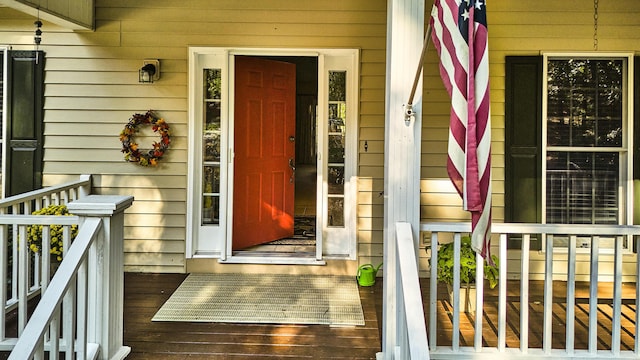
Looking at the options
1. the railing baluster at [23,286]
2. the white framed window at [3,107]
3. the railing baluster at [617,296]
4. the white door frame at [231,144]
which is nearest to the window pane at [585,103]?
the white door frame at [231,144]

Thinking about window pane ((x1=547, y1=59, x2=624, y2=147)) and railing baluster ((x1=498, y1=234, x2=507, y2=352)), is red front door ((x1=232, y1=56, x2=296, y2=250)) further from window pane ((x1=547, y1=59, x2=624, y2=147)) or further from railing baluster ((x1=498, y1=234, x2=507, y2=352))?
railing baluster ((x1=498, y1=234, x2=507, y2=352))

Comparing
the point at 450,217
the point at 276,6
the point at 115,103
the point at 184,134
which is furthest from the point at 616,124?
the point at 115,103

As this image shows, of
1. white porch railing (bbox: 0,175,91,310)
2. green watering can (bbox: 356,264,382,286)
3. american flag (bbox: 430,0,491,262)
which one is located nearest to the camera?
american flag (bbox: 430,0,491,262)

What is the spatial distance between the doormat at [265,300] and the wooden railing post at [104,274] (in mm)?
825

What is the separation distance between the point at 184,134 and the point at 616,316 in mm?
3660

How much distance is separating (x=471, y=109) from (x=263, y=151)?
3624 millimetres

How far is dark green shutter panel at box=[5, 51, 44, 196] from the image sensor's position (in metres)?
4.65

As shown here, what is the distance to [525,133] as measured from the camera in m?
4.55

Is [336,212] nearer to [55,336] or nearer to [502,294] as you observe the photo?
[502,294]

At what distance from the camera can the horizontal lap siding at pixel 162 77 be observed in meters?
4.67

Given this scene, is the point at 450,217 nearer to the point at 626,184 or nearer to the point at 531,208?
the point at 531,208

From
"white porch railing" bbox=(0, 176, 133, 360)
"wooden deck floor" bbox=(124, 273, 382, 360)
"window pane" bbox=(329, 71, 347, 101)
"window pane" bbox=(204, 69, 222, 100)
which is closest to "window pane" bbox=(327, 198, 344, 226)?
"window pane" bbox=(329, 71, 347, 101)

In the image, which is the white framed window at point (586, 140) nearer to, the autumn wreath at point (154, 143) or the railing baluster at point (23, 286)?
the autumn wreath at point (154, 143)

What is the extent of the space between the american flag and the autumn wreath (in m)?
3.30
